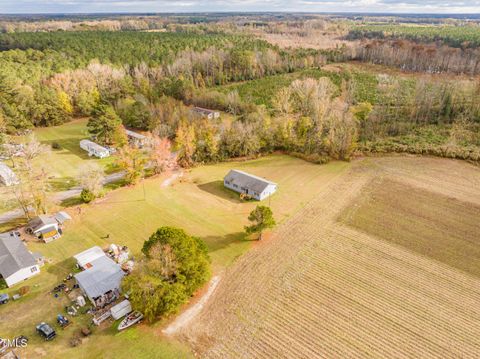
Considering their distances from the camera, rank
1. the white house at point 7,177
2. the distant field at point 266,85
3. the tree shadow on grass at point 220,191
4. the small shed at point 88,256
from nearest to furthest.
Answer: the small shed at point 88,256 < the tree shadow on grass at point 220,191 < the white house at point 7,177 < the distant field at point 266,85

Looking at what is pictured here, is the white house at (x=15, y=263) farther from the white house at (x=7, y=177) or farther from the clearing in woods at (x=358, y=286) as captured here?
the clearing in woods at (x=358, y=286)

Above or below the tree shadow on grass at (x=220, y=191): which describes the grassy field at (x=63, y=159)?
above

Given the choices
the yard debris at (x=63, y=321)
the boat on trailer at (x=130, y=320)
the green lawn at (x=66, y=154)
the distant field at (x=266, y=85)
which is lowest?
the green lawn at (x=66, y=154)

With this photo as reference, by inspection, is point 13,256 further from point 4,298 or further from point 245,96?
point 245,96

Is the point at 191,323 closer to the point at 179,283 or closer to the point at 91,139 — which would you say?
the point at 179,283

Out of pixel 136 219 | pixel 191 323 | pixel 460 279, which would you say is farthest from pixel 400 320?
pixel 136 219

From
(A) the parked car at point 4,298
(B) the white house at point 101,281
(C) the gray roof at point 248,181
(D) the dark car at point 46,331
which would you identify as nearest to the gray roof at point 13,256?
(A) the parked car at point 4,298

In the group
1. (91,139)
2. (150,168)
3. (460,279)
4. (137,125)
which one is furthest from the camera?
(137,125)
